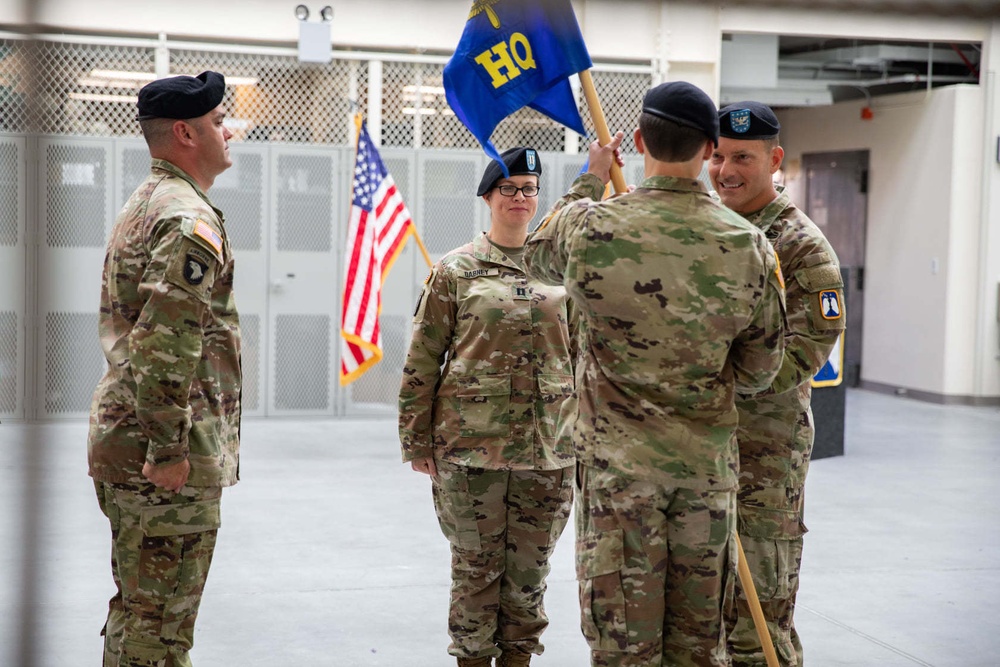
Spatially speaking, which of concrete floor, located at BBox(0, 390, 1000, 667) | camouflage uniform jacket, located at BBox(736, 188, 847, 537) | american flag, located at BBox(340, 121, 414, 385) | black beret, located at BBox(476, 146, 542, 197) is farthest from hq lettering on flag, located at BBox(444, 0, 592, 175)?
american flag, located at BBox(340, 121, 414, 385)

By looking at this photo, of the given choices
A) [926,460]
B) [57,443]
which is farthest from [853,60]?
[57,443]

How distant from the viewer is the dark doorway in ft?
43.5

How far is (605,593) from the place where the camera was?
8.26ft

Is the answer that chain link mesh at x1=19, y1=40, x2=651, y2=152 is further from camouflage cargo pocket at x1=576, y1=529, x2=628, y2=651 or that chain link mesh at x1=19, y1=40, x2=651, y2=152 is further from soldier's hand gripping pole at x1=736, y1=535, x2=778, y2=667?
camouflage cargo pocket at x1=576, y1=529, x2=628, y2=651

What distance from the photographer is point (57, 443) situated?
849cm

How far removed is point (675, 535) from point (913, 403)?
10.3 metres

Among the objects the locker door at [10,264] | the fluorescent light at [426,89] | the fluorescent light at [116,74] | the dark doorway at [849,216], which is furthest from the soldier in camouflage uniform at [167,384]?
the dark doorway at [849,216]

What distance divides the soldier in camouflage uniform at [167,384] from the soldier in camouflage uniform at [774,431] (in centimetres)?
143

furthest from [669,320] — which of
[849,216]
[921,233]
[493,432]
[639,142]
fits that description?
[849,216]

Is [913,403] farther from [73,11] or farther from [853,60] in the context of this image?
[73,11]

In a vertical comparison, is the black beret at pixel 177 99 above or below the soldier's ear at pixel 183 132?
above

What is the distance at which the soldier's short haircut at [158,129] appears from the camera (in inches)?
113

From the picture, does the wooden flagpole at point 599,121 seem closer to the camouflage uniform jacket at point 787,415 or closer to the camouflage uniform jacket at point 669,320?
the camouflage uniform jacket at point 669,320

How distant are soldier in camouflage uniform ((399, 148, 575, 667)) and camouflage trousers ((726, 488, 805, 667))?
0.66 m
